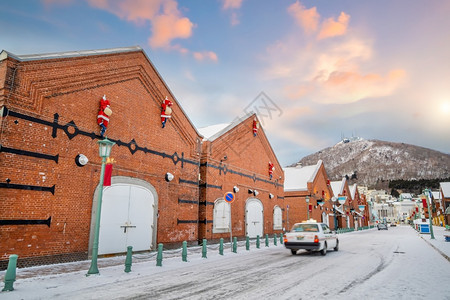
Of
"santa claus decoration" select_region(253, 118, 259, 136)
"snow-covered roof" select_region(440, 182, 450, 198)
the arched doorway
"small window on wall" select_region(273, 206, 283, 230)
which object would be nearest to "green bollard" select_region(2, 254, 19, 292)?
the arched doorway

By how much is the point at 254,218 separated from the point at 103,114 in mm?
16584

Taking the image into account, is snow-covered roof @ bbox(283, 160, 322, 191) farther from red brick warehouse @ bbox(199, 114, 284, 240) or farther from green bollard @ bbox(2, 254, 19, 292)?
green bollard @ bbox(2, 254, 19, 292)

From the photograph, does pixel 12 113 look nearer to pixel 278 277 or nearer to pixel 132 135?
pixel 132 135

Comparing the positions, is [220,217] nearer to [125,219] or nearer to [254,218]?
[254,218]

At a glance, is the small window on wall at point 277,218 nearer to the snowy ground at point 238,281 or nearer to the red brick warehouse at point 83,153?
the red brick warehouse at point 83,153

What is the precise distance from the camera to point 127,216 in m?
13.6

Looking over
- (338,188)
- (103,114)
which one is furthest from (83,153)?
(338,188)

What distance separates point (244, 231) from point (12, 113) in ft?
59.6

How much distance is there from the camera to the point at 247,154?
25.2 meters

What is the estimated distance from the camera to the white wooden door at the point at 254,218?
78.8 ft

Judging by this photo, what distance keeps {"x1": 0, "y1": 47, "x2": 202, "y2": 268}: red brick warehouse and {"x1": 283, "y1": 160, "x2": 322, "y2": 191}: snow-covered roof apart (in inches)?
1001

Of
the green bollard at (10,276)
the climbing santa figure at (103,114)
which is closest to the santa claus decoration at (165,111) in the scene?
the climbing santa figure at (103,114)

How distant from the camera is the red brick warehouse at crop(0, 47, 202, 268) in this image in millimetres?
9922

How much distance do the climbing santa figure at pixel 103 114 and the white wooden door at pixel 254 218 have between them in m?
14.7
